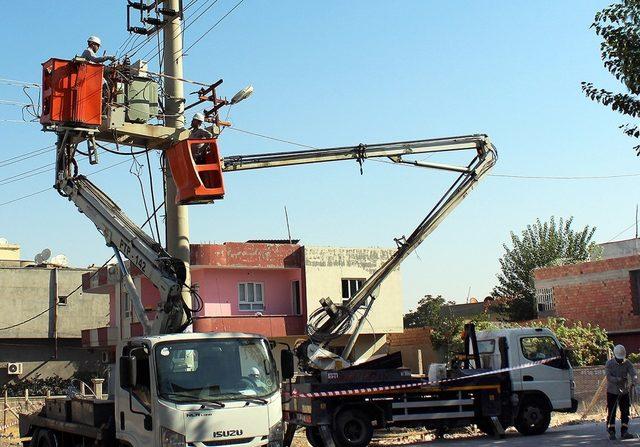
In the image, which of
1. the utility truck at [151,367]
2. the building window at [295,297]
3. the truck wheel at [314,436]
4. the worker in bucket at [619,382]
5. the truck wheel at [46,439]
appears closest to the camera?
the utility truck at [151,367]

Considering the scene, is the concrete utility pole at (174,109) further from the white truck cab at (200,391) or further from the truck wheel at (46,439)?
the white truck cab at (200,391)

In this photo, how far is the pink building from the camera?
113ft

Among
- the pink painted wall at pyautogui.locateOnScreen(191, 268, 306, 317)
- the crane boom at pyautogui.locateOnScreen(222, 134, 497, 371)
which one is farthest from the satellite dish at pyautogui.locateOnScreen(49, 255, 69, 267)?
the crane boom at pyautogui.locateOnScreen(222, 134, 497, 371)

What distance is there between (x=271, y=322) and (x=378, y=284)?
15.8 metres

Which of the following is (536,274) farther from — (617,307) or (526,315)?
(526,315)

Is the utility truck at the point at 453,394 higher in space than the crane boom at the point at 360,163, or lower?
lower

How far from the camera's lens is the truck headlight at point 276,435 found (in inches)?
439

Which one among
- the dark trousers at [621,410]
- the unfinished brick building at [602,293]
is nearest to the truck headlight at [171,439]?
the dark trousers at [621,410]

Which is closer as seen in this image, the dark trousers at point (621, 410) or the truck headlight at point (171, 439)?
the truck headlight at point (171, 439)

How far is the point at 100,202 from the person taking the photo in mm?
14797

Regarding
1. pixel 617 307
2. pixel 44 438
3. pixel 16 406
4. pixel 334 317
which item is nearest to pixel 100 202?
pixel 44 438

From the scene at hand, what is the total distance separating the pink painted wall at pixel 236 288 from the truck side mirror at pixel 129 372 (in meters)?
23.1

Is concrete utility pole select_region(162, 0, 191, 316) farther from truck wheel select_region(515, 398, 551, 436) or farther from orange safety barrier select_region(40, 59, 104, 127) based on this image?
truck wheel select_region(515, 398, 551, 436)

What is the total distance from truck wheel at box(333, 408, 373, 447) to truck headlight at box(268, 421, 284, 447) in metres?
6.00
